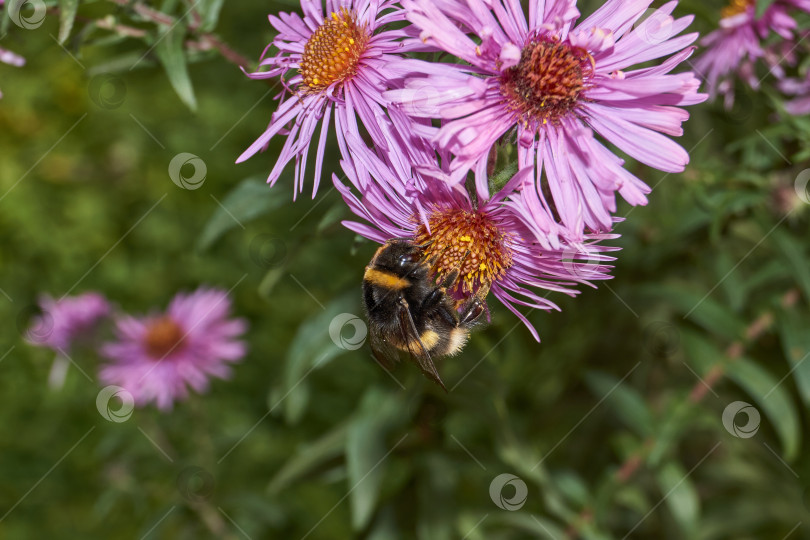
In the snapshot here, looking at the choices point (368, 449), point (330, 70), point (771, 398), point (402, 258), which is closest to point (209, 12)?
point (330, 70)

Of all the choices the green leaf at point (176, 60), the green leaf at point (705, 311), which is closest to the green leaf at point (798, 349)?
the green leaf at point (705, 311)

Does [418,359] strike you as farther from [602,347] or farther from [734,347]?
[602,347]

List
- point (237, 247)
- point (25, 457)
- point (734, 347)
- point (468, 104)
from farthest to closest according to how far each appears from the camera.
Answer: point (237, 247) → point (25, 457) → point (734, 347) → point (468, 104)

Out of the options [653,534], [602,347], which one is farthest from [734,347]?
[653,534]

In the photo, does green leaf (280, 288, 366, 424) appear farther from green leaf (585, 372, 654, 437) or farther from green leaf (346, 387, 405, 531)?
green leaf (585, 372, 654, 437)

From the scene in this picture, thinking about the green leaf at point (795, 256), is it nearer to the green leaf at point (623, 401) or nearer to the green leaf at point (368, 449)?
the green leaf at point (623, 401)

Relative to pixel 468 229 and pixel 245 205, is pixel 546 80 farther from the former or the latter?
pixel 245 205
